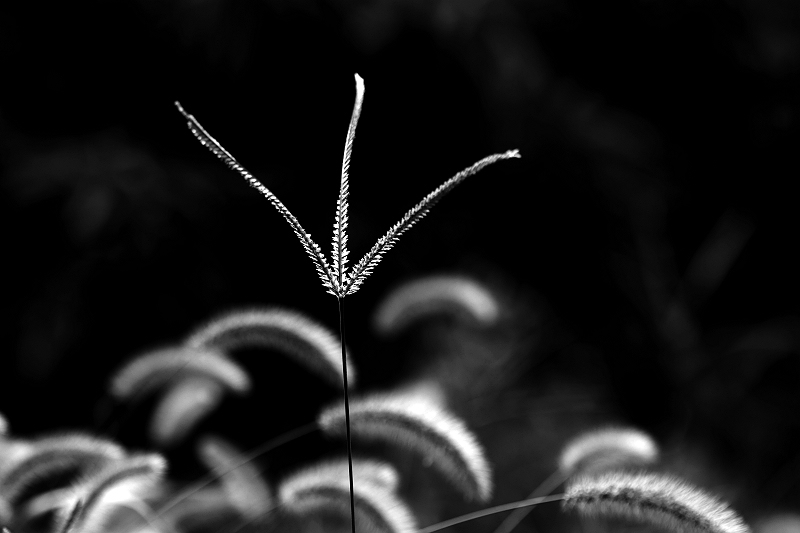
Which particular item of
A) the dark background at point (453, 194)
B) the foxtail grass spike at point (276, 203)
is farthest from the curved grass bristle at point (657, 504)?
the dark background at point (453, 194)

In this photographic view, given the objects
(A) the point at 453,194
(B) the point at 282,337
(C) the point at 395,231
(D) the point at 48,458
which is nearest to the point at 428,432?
(B) the point at 282,337

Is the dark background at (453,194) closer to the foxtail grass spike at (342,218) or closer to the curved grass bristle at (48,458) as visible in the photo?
the curved grass bristle at (48,458)

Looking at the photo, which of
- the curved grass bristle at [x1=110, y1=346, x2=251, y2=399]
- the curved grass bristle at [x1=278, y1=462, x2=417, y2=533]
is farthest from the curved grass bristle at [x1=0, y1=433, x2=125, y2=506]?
the curved grass bristle at [x1=278, y1=462, x2=417, y2=533]

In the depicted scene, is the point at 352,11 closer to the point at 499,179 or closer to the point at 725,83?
the point at 499,179

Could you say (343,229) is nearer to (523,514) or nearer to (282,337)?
(282,337)

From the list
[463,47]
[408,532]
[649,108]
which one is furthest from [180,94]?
[408,532]

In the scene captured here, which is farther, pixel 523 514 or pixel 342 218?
pixel 523 514
